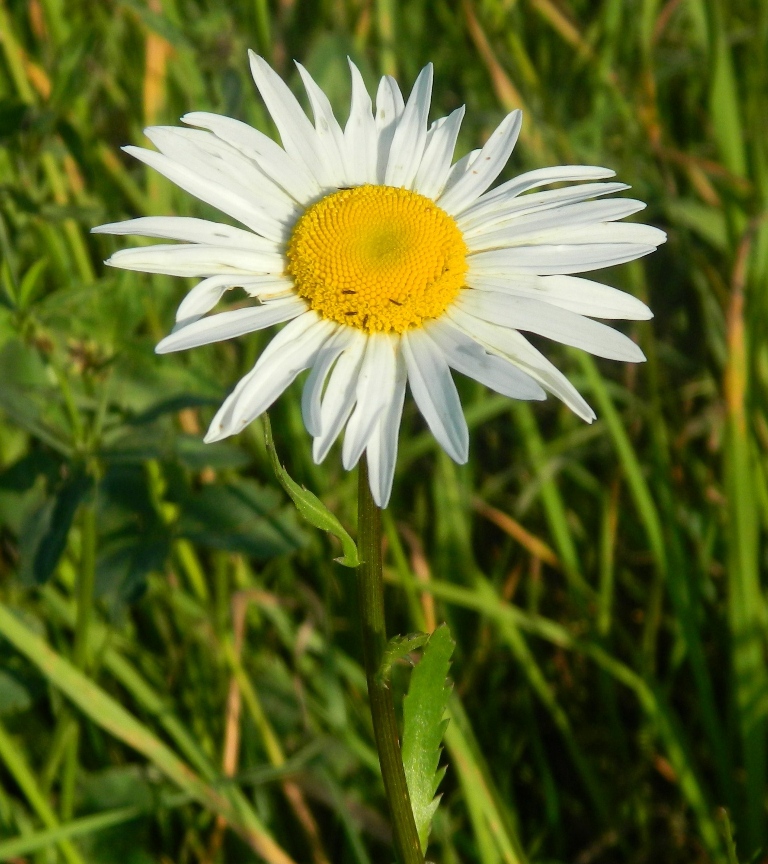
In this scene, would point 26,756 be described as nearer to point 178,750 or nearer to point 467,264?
point 178,750

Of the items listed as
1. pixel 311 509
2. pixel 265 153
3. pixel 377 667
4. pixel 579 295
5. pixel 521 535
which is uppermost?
pixel 265 153

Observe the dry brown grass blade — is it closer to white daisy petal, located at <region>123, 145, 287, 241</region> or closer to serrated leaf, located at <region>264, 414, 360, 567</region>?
white daisy petal, located at <region>123, 145, 287, 241</region>

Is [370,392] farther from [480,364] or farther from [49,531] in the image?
[49,531]

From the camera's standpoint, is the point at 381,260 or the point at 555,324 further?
the point at 381,260

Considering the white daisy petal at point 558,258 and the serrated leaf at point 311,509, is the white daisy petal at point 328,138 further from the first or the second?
the serrated leaf at point 311,509

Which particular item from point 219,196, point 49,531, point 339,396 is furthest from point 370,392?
point 49,531

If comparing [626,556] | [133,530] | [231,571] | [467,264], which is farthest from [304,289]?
[626,556]

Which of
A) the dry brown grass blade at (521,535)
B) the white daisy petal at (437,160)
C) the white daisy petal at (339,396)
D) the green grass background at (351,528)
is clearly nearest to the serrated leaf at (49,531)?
the green grass background at (351,528)
